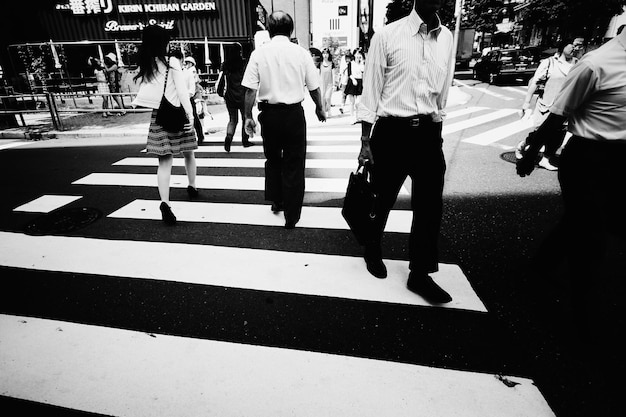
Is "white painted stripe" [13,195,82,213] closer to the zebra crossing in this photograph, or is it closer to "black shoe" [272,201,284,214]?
the zebra crossing

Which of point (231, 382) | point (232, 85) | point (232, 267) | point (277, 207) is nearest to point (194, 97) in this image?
point (232, 85)

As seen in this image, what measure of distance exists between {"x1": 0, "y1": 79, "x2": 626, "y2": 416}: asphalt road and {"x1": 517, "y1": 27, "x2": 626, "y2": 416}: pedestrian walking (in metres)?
0.02

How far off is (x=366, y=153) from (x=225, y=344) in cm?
167

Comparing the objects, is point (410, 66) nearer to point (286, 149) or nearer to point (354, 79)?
point (286, 149)

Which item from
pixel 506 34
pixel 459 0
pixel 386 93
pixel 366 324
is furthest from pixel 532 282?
pixel 506 34

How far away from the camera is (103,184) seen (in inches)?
215

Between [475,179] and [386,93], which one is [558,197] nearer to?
[475,179]

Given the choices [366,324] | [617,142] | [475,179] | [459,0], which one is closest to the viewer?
[617,142]

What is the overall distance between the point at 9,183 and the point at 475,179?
7.71 meters

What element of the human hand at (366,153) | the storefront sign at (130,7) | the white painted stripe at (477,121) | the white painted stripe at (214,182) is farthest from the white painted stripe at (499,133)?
the storefront sign at (130,7)

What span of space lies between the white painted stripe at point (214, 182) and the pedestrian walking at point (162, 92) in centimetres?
128

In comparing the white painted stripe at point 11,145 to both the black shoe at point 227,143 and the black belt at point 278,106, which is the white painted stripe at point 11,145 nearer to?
the black shoe at point 227,143

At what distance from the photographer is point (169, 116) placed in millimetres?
3730

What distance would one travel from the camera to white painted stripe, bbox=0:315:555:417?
1784 millimetres
